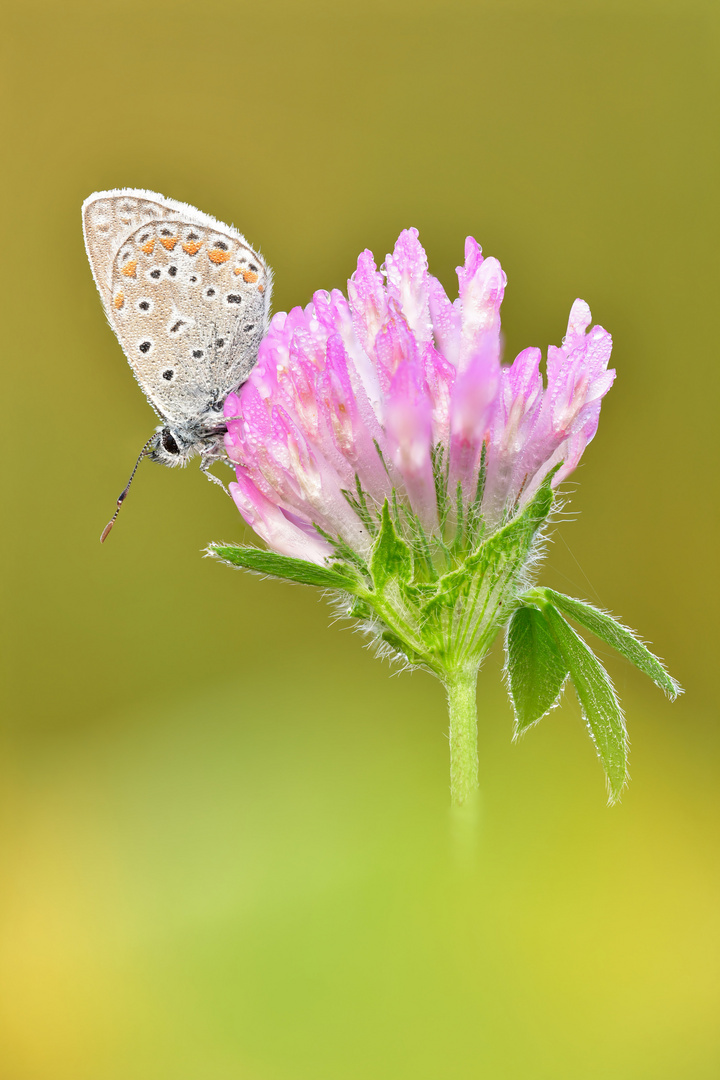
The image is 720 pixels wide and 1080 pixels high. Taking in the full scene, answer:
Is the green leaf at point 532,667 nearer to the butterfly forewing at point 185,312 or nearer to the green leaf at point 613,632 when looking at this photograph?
the green leaf at point 613,632

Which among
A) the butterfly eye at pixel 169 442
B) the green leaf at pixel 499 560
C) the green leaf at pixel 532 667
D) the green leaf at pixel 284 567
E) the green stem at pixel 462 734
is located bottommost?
the green stem at pixel 462 734

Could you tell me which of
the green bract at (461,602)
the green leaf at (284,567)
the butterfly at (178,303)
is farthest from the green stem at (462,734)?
the butterfly at (178,303)

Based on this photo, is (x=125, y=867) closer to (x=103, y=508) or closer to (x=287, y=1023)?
(x=287, y=1023)

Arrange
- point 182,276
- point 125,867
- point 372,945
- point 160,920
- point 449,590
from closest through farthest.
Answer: point 449,590, point 372,945, point 182,276, point 160,920, point 125,867

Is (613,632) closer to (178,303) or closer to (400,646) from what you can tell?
(400,646)

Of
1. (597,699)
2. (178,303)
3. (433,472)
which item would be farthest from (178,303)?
(597,699)

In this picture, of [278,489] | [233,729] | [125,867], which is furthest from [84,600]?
[278,489]

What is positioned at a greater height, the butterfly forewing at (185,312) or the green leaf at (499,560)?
the butterfly forewing at (185,312)

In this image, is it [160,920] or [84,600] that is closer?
[160,920]
